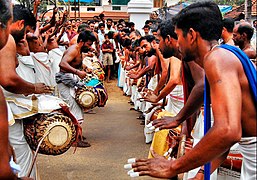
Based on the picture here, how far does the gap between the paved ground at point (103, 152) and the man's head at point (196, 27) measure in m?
3.15

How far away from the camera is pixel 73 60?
698 centimetres

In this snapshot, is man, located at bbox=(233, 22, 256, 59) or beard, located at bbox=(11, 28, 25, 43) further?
man, located at bbox=(233, 22, 256, 59)

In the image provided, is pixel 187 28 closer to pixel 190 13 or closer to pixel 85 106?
pixel 190 13

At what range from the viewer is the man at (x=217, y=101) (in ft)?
7.18

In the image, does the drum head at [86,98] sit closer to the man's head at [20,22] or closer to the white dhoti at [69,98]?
the white dhoti at [69,98]

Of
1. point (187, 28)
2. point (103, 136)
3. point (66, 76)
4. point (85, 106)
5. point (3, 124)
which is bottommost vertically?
point (103, 136)

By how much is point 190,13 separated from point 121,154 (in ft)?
13.8

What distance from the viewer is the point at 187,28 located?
2.68m

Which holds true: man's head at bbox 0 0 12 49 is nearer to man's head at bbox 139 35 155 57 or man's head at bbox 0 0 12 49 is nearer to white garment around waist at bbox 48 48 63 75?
man's head at bbox 139 35 155 57

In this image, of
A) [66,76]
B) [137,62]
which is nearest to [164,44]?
[66,76]

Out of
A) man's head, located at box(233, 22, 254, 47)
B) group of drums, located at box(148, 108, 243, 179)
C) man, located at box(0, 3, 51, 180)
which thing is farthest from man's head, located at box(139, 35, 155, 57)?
man, located at box(0, 3, 51, 180)

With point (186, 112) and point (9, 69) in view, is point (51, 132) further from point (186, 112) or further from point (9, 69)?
point (186, 112)

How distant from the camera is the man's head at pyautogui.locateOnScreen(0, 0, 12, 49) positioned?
2.25 metres

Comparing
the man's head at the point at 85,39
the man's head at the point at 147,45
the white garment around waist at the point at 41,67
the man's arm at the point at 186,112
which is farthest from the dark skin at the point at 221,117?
the man's head at the point at 147,45
